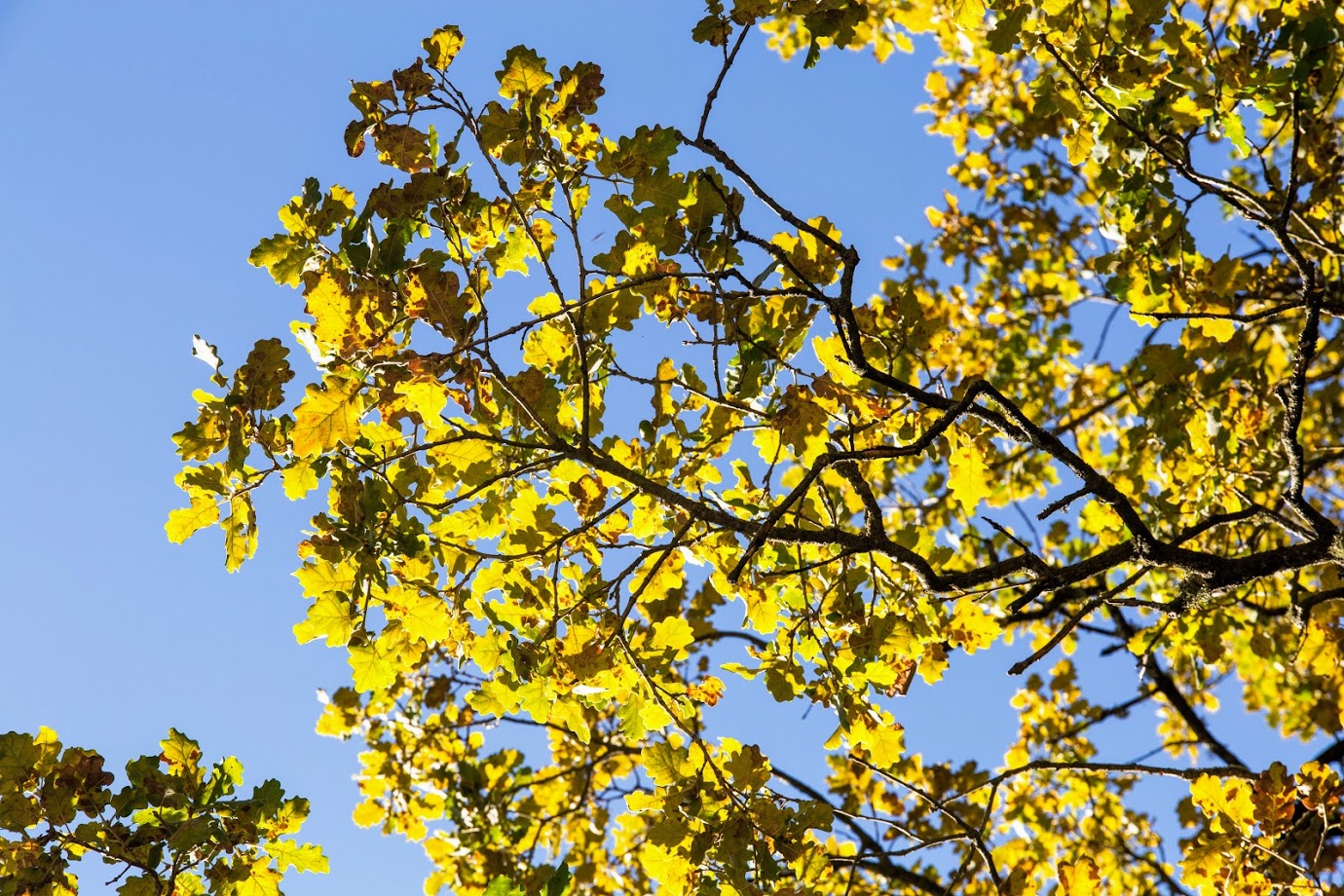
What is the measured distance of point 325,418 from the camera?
232 centimetres

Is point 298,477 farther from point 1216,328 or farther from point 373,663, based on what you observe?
point 1216,328

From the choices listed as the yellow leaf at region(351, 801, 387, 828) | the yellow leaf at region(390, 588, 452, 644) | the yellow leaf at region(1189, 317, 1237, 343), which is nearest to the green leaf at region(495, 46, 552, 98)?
the yellow leaf at region(390, 588, 452, 644)

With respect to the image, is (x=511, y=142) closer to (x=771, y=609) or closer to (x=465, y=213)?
(x=465, y=213)

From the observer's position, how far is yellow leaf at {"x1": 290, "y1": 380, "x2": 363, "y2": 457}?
2.30 meters

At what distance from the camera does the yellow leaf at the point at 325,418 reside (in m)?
2.30

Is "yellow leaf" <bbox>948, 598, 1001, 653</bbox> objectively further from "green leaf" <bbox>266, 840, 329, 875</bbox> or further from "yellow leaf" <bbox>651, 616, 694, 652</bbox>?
"green leaf" <bbox>266, 840, 329, 875</bbox>

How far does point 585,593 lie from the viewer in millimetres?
2738

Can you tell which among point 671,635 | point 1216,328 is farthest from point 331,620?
point 1216,328

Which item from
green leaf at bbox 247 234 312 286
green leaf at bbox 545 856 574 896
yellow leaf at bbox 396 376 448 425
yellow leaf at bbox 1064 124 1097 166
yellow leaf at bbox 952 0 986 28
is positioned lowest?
green leaf at bbox 545 856 574 896

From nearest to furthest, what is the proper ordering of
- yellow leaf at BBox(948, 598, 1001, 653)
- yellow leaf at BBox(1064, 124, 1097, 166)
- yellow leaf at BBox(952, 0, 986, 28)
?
yellow leaf at BBox(952, 0, 986, 28) → yellow leaf at BBox(948, 598, 1001, 653) → yellow leaf at BBox(1064, 124, 1097, 166)

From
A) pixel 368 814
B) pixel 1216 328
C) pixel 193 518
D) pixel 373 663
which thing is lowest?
pixel 373 663

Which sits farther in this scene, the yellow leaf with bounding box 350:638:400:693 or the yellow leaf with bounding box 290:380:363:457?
the yellow leaf with bounding box 350:638:400:693

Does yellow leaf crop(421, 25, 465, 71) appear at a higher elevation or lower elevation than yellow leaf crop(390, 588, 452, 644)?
higher

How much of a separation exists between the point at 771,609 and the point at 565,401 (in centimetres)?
90
